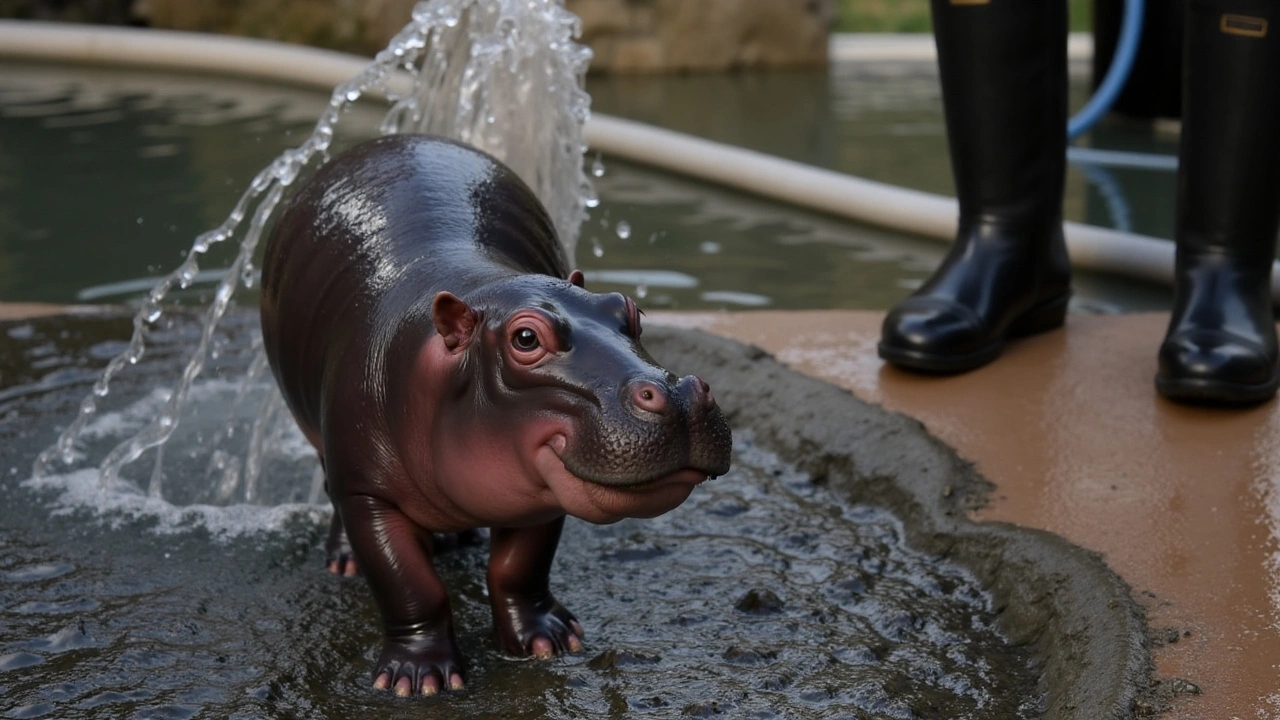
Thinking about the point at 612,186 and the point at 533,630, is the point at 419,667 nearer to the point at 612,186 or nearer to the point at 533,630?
the point at 533,630

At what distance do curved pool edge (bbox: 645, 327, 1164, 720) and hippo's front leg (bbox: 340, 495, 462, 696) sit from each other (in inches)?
37.9

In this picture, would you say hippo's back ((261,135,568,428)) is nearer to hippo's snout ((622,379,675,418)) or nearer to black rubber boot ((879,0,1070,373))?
hippo's snout ((622,379,675,418))

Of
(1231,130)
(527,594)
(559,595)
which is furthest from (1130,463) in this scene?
(527,594)

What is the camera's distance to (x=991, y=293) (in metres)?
3.72

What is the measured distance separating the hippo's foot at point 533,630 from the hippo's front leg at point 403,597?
12cm

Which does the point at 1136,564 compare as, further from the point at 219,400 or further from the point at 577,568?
the point at 219,400

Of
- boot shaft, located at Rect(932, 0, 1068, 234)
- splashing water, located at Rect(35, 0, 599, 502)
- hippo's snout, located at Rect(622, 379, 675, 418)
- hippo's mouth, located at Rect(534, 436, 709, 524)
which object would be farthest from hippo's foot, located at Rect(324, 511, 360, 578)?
boot shaft, located at Rect(932, 0, 1068, 234)

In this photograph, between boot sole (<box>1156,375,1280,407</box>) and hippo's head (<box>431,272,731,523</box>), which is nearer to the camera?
hippo's head (<box>431,272,731,523</box>)

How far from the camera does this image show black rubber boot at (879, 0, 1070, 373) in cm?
364

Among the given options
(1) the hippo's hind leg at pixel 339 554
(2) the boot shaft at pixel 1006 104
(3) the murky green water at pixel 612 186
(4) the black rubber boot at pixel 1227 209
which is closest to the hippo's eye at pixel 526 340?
(1) the hippo's hind leg at pixel 339 554

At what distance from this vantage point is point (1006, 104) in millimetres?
3697

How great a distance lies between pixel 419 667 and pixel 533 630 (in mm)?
217

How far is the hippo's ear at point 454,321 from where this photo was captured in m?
2.28

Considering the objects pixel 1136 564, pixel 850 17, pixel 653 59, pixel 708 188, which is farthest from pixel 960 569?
pixel 850 17
